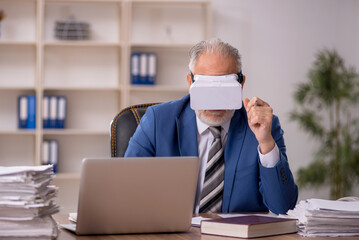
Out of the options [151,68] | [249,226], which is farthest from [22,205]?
[151,68]

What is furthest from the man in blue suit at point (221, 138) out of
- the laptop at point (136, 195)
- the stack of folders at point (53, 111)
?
the stack of folders at point (53, 111)

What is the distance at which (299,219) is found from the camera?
4.88 ft

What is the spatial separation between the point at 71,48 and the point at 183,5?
3.66 feet

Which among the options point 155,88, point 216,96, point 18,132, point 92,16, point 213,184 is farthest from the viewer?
point 92,16

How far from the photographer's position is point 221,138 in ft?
6.91

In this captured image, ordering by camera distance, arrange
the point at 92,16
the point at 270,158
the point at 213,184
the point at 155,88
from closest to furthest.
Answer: the point at 270,158 < the point at 213,184 < the point at 155,88 < the point at 92,16

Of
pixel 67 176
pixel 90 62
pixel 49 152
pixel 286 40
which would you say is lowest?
pixel 67 176

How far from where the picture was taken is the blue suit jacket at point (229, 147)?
2014 mm

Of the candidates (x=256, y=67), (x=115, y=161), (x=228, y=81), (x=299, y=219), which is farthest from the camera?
(x=256, y=67)

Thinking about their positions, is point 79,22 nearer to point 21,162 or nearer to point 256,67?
point 21,162

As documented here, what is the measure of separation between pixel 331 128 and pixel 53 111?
2.55m

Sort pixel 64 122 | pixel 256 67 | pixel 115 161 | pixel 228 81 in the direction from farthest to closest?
pixel 256 67
pixel 64 122
pixel 228 81
pixel 115 161

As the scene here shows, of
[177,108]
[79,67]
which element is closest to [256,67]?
[79,67]

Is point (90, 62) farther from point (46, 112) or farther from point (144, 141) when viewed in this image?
point (144, 141)
